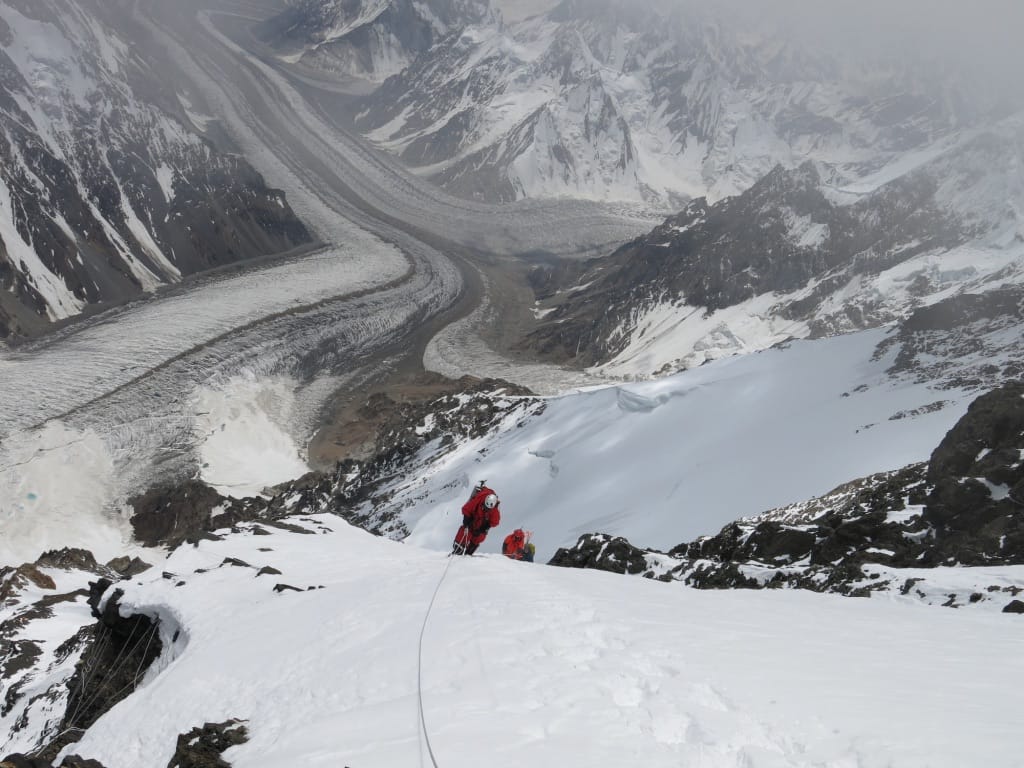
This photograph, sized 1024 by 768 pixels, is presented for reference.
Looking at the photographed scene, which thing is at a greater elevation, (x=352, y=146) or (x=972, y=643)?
(x=352, y=146)

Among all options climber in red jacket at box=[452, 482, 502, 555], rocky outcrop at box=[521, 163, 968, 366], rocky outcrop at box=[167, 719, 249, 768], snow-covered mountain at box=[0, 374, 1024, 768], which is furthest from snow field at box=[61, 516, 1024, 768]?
rocky outcrop at box=[521, 163, 968, 366]

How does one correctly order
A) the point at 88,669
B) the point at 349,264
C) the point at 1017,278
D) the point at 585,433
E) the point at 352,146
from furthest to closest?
1. the point at 352,146
2. the point at 349,264
3. the point at 1017,278
4. the point at 585,433
5. the point at 88,669

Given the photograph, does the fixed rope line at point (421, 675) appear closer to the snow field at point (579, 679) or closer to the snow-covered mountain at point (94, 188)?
the snow field at point (579, 679)

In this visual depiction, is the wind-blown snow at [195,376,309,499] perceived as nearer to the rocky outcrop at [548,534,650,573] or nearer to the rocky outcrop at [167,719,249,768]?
the rocky outcrop at [548,534,650,573]

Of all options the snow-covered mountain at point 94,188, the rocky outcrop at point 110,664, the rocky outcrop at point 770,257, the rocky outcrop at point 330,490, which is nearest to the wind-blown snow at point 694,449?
the rocky outcrop at point 330,490

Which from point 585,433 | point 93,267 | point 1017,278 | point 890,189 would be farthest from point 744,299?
point 93,267

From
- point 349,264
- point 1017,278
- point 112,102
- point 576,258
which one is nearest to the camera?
point 1017,278

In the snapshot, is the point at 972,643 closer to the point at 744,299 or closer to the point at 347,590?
the point at 347,590
